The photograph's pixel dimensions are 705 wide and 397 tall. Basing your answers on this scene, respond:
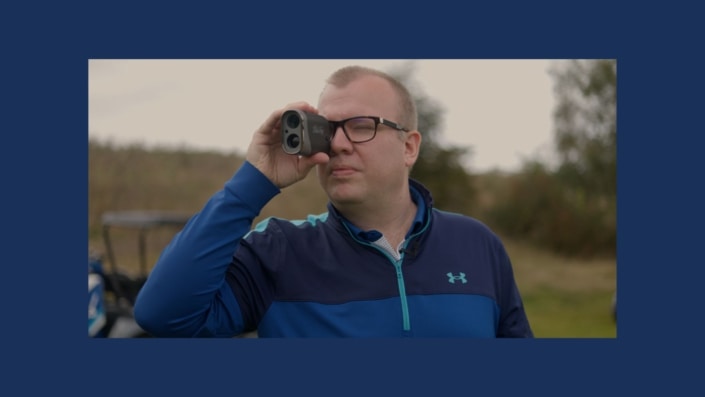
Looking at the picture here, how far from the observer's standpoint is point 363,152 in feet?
7.73

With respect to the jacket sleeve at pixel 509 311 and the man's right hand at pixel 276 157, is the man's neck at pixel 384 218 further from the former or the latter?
the jacket sleeve at pixel 509 311

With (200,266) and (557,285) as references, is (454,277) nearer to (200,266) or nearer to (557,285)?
(200,266)

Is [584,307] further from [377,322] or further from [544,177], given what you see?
[377,322]

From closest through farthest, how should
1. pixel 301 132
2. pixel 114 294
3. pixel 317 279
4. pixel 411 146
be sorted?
pixel 301 132
pixel 317 279
pixel 411 146
pixel 114 294

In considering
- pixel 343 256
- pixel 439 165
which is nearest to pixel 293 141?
pixel 343 256

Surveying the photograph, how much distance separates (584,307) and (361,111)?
32.8 feet

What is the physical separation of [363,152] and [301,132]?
1.06 ft

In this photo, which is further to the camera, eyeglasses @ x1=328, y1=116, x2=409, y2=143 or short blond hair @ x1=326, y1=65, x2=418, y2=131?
short blond hair @ x1=326, y1=65, x2=418, y2=131

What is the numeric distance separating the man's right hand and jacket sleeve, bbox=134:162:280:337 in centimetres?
5

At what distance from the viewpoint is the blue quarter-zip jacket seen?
1995 millimetres

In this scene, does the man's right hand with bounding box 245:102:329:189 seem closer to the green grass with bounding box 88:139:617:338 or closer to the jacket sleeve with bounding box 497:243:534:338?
the jacket sleeve with bounding box 497:243:534:338

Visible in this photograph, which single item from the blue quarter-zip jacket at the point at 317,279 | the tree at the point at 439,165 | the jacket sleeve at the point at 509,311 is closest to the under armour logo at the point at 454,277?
the blue quarter-zip jacket at the point at 317,279

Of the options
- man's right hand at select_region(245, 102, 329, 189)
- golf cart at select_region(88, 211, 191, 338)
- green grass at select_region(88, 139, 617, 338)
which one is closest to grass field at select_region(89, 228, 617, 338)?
green grass at select_region(88, 139, 617, 338)

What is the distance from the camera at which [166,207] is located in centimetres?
1293
